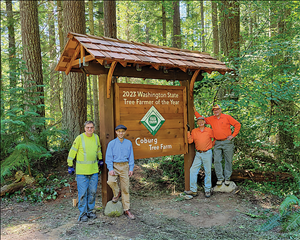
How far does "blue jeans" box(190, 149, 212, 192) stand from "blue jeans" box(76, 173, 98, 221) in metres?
2.65

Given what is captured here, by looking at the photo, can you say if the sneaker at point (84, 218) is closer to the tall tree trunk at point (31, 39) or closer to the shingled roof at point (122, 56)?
the shingled roof at point (122, 56)

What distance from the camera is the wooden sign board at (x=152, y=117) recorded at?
541 cm

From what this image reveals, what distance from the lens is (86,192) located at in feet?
16.3

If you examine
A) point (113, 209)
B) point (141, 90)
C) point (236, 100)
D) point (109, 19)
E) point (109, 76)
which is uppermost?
point (109, 19)

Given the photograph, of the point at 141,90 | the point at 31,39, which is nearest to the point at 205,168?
the point at 141,90

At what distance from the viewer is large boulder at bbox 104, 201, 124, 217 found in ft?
16.2

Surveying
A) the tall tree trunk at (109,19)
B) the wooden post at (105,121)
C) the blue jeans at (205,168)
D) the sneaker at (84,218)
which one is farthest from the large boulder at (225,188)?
the tall tree trunk at (109,19)

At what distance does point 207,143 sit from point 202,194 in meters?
1.38

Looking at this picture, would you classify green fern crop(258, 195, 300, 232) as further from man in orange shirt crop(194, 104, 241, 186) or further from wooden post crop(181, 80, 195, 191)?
wooden post crop(181, 80, 195, 191)

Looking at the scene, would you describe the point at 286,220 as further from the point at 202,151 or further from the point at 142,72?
the point at 142,72

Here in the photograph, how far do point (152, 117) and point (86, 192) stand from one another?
2.19m

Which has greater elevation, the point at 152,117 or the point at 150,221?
the point at 152,117

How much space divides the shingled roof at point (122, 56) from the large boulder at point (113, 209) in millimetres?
2746

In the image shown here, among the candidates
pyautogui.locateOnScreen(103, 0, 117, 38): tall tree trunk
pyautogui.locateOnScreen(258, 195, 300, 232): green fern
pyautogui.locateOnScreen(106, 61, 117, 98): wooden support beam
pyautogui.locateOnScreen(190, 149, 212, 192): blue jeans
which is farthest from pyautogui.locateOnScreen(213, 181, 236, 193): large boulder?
pyautogui.locateOnScreen(103, 0, 117, 38): tall tree trunk
